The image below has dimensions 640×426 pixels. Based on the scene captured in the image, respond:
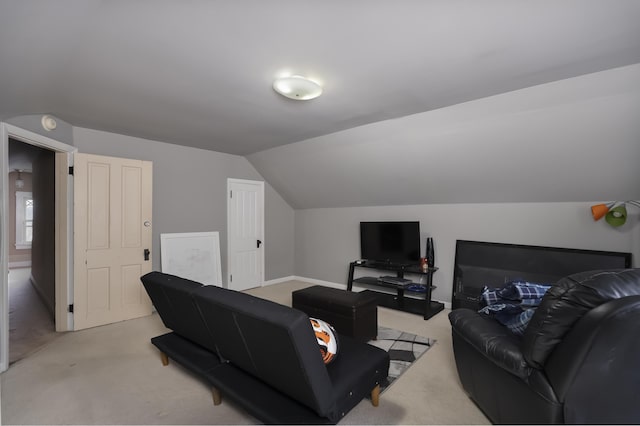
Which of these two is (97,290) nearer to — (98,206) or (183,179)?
(98,206)

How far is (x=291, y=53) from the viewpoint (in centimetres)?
209

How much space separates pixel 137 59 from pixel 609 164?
14.3ft

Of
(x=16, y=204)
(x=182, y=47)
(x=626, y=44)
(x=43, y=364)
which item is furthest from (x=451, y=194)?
(x=16, y=204)

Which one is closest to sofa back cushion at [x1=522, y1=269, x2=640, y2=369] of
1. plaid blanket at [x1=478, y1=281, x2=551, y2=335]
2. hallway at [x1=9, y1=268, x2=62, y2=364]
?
plaid blanket at [x1=478, y1=281, x2=551, y2=335]

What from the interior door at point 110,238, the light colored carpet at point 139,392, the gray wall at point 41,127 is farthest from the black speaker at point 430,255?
the gray wall at point 41,127

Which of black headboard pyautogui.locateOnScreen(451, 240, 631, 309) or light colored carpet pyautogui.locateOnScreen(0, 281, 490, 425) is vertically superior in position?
black headboard pyautogui.locateOnScreen(451, 240, 631, 309)

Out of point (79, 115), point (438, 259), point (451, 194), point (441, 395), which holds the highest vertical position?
point (79, 115)

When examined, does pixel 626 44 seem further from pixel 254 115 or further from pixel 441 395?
pixel 254 115

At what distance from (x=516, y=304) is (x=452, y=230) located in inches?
100.0

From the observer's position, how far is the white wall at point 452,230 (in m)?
3.37

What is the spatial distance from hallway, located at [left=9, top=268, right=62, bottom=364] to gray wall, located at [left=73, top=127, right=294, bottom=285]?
1.40 m

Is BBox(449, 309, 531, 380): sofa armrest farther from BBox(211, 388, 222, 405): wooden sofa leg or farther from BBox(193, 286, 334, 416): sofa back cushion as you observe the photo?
BBox(211, 388, 222, 405): wooden sofa leg

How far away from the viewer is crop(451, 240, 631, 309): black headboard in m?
3.30

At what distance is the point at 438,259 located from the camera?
450cm
